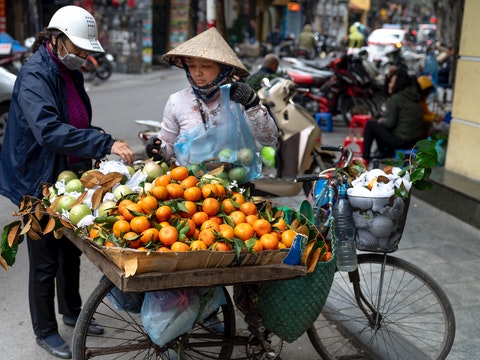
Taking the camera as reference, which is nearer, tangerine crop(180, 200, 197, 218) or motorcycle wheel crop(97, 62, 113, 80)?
tangerine crop(180, 200, 197, 218)

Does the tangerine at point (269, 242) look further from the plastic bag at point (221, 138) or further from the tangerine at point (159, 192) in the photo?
the plastic bag at point (221, 138)

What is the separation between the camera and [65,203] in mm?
2838

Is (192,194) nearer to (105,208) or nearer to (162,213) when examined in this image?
(162,213)

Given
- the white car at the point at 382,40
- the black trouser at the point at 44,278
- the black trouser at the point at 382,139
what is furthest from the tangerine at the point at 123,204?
the white car at the point at 382,40

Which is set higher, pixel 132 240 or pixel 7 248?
pixel 132 240

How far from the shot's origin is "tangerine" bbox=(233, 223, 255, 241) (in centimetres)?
262

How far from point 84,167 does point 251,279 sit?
4.86 ft

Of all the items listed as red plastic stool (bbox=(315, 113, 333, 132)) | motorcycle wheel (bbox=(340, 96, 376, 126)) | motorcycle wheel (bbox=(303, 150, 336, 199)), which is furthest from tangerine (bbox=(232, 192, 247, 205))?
motorcycle wheel (bbox=(340, 96, 376, 126))

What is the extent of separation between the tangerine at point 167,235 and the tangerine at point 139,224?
2.7 inches

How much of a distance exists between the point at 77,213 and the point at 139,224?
1.21 ft

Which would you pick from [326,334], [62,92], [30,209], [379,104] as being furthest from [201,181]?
[379,104]

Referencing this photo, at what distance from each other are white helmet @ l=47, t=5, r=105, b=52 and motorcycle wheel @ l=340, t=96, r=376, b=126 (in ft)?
27.3

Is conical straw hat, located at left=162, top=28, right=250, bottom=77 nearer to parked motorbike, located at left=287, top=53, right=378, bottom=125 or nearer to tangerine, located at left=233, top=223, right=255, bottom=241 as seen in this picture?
tangerine, located at left=233, top=223, right=255, bottom=241

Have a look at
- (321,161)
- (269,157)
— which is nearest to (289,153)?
(269,157)
